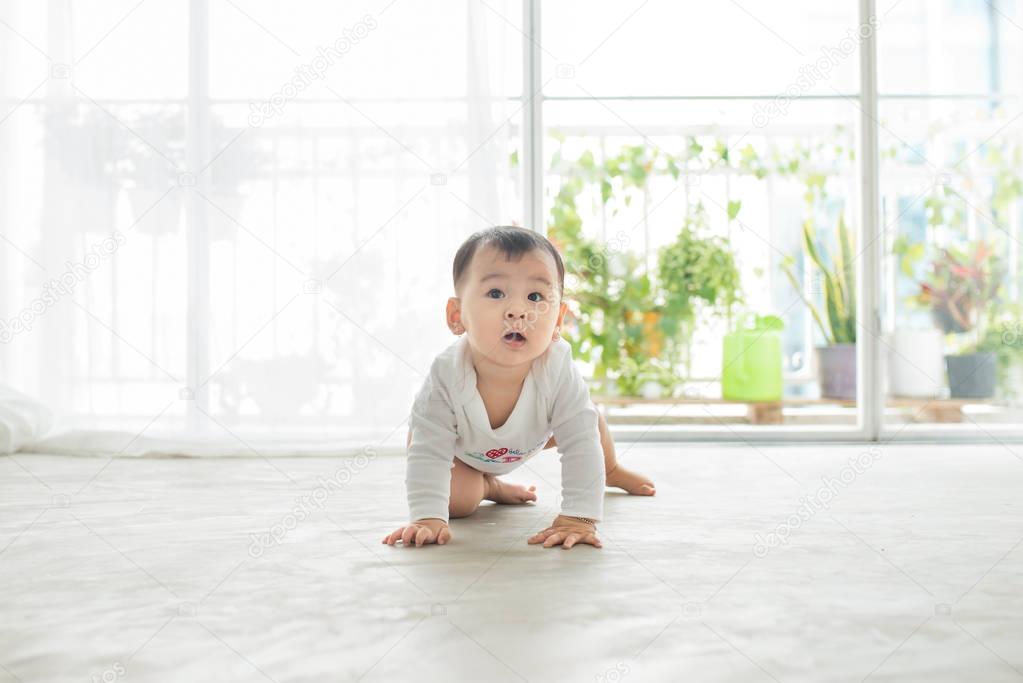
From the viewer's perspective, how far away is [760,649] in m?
0.70

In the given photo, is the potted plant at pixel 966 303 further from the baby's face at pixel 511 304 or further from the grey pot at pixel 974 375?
the baby's face at pixel 511 304

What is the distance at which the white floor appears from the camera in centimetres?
67

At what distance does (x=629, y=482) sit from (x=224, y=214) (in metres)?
1.26

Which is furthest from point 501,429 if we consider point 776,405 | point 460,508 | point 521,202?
point 776,405

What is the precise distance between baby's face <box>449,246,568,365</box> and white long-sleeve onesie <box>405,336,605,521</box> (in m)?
0.06

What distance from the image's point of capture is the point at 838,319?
2928 millimetres

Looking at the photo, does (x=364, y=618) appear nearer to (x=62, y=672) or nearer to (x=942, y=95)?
(x=62, y=672)

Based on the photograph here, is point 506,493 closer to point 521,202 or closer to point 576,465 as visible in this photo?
point 576,465

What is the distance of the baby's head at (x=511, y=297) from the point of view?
1.12m

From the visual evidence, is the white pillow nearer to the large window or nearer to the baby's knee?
the large window

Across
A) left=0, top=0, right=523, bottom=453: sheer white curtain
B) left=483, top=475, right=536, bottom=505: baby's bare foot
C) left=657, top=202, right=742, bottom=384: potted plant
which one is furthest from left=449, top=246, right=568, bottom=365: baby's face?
left=657, top=202, right=742, bottom=384: potted plant

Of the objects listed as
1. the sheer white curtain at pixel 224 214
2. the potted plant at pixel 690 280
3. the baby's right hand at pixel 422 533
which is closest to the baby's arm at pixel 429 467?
the baby's right hand at pixel 422 533

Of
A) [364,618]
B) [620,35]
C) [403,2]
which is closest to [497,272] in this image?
[364,618]

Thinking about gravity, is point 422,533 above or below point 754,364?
below
